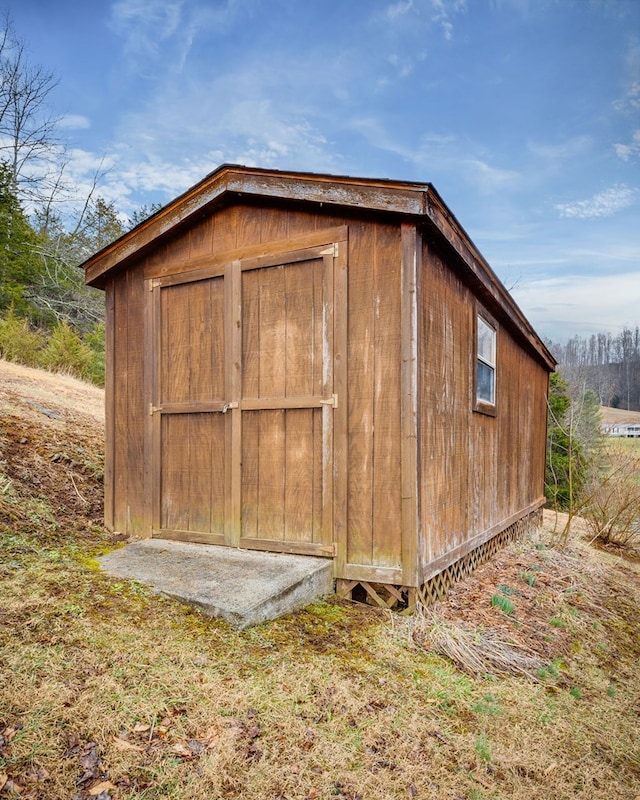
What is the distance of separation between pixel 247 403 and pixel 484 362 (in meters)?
2.68

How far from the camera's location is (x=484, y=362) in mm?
5477

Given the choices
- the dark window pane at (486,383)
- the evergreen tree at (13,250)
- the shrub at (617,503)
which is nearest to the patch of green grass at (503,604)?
the dark window pane at (486,383)

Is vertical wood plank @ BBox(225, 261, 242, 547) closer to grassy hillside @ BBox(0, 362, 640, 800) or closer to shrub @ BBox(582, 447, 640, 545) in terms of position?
grassy hillside @ BBox(0, 362, 640, 800)

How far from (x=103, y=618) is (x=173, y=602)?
434 mm

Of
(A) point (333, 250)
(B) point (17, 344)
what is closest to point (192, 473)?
(A) point (333, 250)

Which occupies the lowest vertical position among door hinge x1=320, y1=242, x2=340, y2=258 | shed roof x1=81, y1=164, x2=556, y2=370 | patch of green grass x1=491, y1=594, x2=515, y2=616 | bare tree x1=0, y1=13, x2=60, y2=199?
patch of green grass x1=491, y1=594, x2=515, y2=616

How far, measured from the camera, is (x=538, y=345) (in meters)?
7.91

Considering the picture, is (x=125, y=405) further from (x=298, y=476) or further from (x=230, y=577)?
(x=230, y=577)

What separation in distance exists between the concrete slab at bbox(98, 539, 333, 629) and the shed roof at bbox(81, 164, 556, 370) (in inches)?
100

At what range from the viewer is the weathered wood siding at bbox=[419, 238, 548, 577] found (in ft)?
12.6

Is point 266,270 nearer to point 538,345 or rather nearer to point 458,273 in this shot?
point 458,273

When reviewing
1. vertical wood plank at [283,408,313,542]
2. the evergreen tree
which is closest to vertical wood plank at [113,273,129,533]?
vertical wood plank at [283,408,313,542]

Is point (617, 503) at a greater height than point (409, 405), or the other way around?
point (409, 405)

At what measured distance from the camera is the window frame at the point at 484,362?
5051 millimetres
